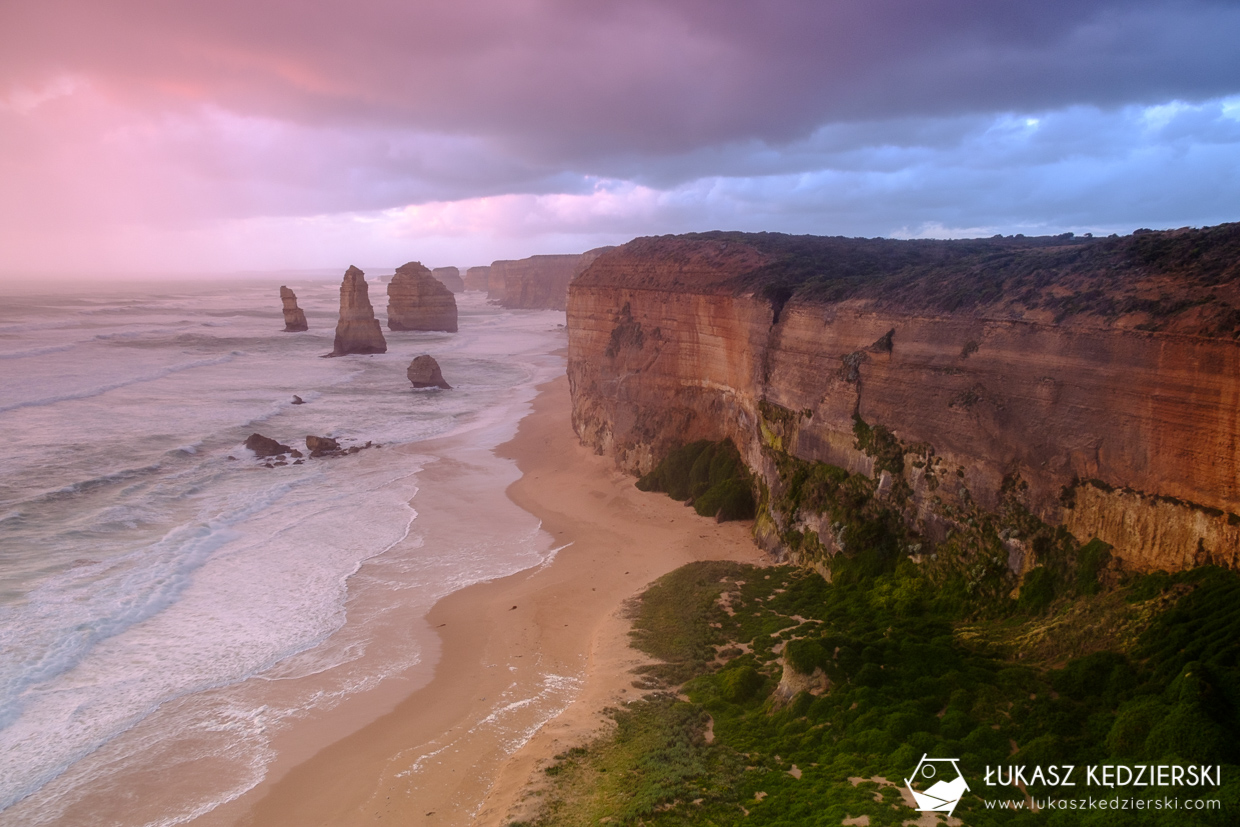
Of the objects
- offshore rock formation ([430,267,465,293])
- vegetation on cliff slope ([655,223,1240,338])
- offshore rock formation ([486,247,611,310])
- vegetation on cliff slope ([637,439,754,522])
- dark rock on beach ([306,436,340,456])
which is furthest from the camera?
offshore rock formation ([430,267,465,293])

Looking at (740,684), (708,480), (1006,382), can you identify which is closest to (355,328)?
(708,480)

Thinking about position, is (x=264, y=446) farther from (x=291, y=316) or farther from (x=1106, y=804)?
(x=291, y=316)

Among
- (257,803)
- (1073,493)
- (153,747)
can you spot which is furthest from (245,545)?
(1073,493)

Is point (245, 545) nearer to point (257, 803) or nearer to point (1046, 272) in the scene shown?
point (257, 803)

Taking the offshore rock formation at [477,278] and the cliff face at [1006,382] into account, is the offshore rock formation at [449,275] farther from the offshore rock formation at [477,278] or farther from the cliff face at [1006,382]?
the cliff face at [1006,382]

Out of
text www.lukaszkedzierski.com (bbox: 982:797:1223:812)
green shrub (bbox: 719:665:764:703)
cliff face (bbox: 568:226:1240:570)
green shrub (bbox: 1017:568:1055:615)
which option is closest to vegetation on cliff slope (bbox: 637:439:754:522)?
cliff face (bbox: 568:226:1240:570)

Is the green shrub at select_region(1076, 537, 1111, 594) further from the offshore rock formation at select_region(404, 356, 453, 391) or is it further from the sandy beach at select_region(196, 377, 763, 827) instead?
the offshore rock formation at select_region(404, 356, 453, 391)
